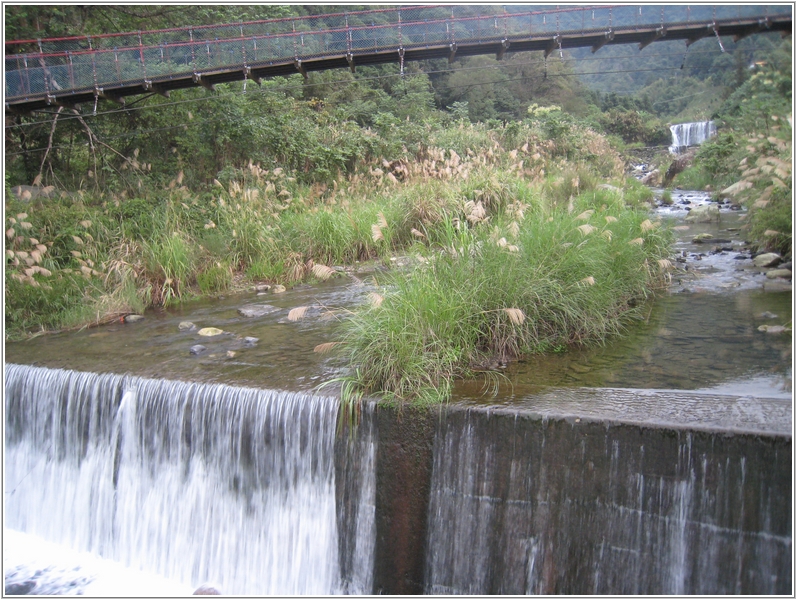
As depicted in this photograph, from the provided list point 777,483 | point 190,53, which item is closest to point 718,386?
point 777,483

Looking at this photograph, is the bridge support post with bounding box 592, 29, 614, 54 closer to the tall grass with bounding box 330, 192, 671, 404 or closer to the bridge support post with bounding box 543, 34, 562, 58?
the bridge support post with bounding box 543, 34, 562, 58

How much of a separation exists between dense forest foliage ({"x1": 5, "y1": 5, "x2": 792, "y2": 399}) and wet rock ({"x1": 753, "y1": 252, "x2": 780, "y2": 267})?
0.26m

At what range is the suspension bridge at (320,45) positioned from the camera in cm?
1107

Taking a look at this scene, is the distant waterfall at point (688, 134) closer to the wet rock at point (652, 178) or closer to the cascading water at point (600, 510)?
the wet rock at point (652, 178)

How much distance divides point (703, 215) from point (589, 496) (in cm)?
1061

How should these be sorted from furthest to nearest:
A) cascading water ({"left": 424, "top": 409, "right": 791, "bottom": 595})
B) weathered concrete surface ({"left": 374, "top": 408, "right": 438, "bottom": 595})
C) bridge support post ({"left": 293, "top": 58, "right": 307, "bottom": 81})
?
bridge support post ({"left": 293, "top": 58, "right": 307, "bottom": 81}) < weathered concrete surface ({"left": 374, "top": 408, "right": 438, "bottom": 595}) < cascading water ({"left": 424, "top": 409, "right": 791, "bottom": 595})

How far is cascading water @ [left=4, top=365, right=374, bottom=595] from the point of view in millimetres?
4492

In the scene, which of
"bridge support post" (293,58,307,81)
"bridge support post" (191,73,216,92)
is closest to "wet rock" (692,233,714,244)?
"bridge support post" (293,58,307,81)

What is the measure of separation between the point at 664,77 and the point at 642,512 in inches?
1193

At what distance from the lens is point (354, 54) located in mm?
12062

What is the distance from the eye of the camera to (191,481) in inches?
195

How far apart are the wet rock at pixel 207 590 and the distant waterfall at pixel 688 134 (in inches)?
1045

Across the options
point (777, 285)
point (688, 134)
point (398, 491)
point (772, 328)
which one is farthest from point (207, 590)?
point (688, 134)

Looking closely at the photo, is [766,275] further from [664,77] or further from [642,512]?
[664,77]
